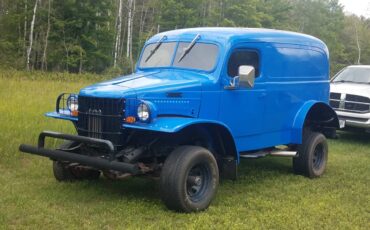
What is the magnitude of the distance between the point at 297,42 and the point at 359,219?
126 inches

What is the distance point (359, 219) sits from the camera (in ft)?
19.9

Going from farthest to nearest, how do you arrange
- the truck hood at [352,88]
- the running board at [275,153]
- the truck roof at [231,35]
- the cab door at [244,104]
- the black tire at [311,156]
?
the truck hood at [352,88] → the black tire at [311,156] → the running board at [275,153] → the truck roof at [231,35] → the cab door at [244,104]

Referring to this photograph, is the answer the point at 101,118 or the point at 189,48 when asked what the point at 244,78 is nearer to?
the point at 189,48

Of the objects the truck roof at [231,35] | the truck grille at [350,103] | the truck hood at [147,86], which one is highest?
the truck roof at [231,35]

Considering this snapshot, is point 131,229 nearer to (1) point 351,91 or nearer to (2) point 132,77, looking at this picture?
(2) point 132,77

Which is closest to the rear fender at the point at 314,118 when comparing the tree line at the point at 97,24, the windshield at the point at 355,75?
the windshield at the point at 355,75

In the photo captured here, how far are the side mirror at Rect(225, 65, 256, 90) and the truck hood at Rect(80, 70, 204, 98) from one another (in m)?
0.41

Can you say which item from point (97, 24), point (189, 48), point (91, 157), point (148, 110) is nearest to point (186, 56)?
point (189, 48)

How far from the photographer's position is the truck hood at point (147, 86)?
5941 millimetres

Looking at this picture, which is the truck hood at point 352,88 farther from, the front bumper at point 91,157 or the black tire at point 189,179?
the front bumper at point 91,157

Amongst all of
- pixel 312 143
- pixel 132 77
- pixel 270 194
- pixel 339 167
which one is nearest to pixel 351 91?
pixel 339 167

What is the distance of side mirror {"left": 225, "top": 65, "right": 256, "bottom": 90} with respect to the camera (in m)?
6.49

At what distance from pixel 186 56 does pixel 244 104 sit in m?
1.04

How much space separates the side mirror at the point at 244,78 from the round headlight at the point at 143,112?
1398mm
